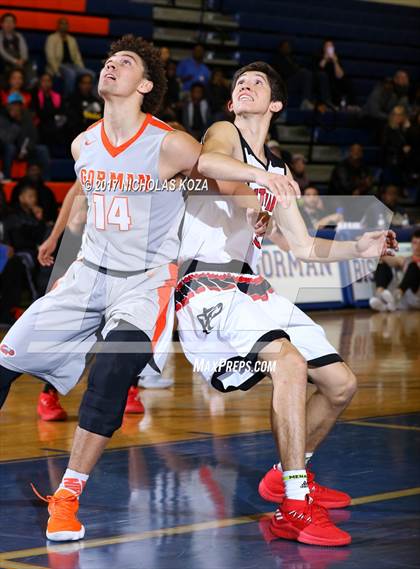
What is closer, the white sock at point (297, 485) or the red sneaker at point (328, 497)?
the white sock at point (297, 485)

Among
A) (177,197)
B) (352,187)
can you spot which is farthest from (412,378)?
(352,187)

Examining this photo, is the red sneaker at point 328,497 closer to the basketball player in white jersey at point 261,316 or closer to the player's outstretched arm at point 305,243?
the basketball player in white jersey at point 261,316

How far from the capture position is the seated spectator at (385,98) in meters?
20.9

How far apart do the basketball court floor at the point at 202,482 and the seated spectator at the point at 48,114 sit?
24.7ft

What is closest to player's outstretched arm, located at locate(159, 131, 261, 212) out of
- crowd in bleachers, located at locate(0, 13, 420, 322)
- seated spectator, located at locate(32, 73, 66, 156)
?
crowd in bleachers, located at locate(0, 13, 420, 322)

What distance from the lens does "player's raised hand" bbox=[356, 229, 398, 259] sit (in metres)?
4.97

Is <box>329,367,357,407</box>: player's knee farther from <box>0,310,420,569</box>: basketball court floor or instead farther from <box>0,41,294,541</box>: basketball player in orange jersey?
<box>0,41,294,541</box>: basketball player in orange jersey

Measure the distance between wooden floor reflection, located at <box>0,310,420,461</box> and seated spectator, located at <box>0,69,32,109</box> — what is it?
6.19 m

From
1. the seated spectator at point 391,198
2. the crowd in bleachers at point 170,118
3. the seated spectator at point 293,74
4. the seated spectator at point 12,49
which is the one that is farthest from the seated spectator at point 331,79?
the seated spectator at point 12,49

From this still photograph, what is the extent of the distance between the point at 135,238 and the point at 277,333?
787 mm

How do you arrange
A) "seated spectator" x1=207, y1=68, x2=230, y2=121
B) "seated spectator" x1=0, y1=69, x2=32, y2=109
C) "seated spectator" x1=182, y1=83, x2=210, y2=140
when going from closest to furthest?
"seated spectator" x1=0, y1=69, x2=32, y2=109 < "seated spectator" x1=182, y1=83, x2=210, y2=140 < "seated spectator" x1=207, y1=68, x2=230, y2=121

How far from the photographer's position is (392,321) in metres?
13.9

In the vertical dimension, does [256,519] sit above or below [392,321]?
above

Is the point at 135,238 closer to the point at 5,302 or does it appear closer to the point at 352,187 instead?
the point at 5,302
